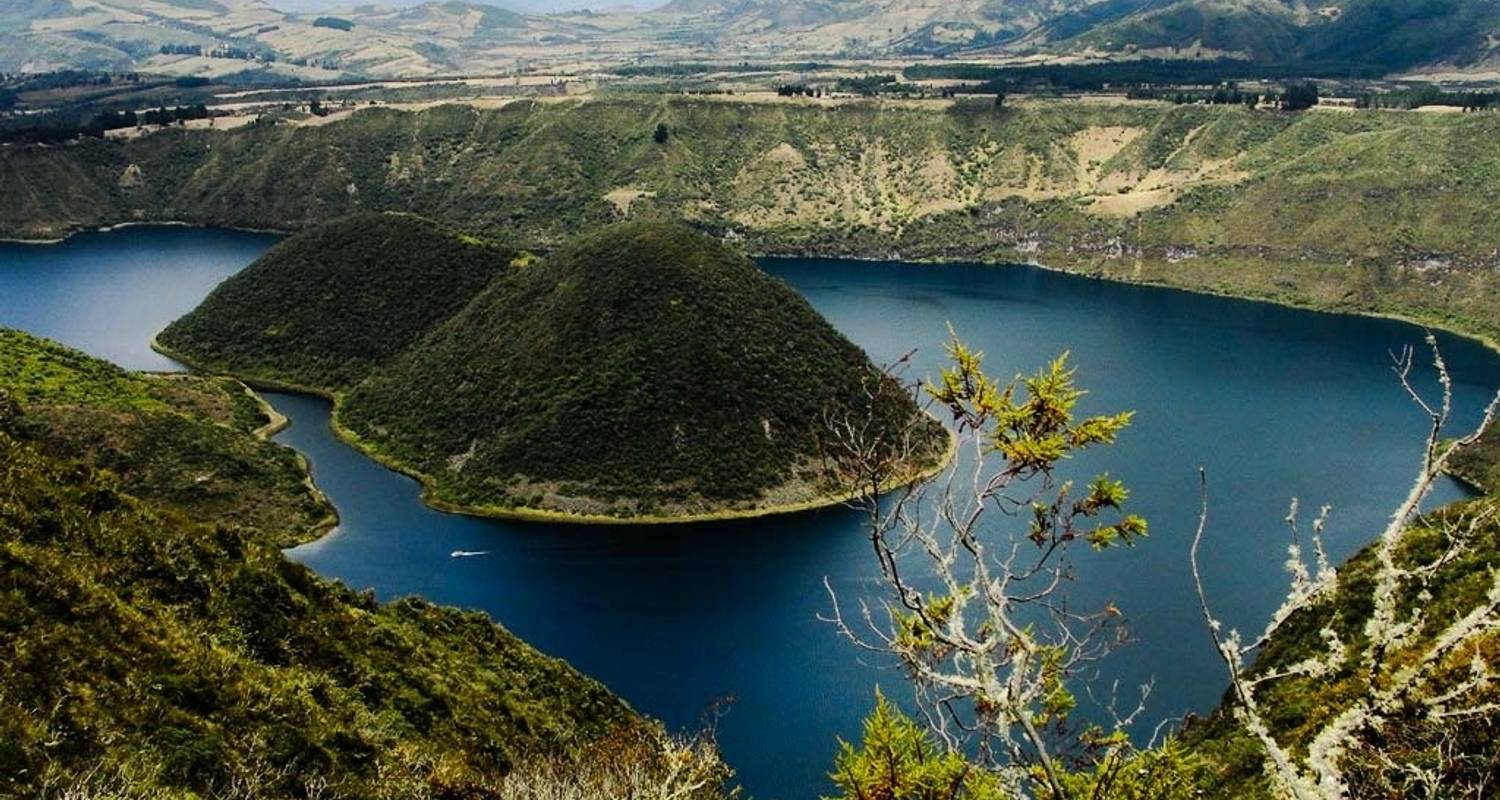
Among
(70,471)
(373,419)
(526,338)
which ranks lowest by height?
(373,419)

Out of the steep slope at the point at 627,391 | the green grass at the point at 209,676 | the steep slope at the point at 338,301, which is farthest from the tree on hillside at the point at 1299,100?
the green grass at the point at 209,676

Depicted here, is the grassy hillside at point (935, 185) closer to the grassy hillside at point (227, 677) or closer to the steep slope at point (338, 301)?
the steep slope at point (338, 301)

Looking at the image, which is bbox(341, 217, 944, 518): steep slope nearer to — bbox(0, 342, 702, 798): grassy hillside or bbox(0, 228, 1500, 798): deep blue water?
bbox(0, 228, 1500, 798): deep blue water

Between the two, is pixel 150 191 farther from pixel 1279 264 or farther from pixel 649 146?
pixel 1279 264

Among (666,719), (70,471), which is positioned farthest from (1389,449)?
(70,471)

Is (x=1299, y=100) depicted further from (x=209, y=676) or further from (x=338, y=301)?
(x=209, y=676)

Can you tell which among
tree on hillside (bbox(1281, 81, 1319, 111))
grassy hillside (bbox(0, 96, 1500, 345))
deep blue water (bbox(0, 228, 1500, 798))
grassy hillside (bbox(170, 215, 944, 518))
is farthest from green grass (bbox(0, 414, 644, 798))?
tree on hillside (bbox(1281, 81, 1319, 111))
